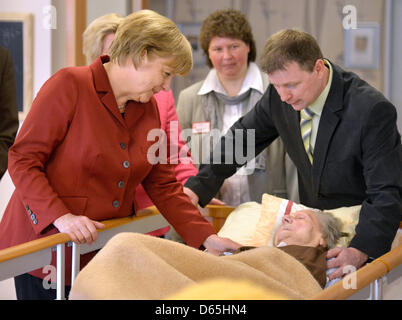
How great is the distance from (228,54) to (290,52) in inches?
42.2

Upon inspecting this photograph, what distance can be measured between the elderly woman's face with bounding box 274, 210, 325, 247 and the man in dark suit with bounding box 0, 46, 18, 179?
128 cm

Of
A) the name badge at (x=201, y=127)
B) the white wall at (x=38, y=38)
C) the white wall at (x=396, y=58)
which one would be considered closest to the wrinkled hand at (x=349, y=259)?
the name badge at (x=201, y=127)

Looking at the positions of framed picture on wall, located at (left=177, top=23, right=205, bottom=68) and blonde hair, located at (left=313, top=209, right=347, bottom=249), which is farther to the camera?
framed picture on wall, located at (left=177, top=23, right=205, bottom=68)

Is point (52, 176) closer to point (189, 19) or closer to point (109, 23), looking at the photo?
point (109, 23)

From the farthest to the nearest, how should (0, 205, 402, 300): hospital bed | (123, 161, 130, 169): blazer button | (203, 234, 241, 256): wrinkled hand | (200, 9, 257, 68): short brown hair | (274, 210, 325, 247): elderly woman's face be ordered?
(200, 9, 257, 68): short brown hair < (274, 210, 325, 247): elderly woman's face < (203, 234, 241, 256): wrinkled hand < (123, 161, 130, 169): blazer button < (0, 205, 402, 300): hospital bed

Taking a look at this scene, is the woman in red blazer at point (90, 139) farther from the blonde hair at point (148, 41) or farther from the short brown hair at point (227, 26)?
the short brown hair at point (227, 26)

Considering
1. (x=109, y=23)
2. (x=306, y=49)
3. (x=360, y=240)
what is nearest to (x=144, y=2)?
(x=109, y=23)

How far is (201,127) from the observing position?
343 centimetres

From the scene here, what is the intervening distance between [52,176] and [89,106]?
268 mm

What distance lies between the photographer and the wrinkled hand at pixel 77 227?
1999mm

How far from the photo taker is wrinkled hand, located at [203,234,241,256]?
238cm

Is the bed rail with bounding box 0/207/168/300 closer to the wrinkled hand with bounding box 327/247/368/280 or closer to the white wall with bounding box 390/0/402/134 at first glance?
the wrinkled hand with bounding box 327/247/368/280

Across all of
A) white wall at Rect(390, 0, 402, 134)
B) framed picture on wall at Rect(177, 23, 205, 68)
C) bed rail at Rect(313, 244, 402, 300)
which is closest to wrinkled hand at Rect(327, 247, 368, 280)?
bed rail at Rect(313, 244, 402, 300)

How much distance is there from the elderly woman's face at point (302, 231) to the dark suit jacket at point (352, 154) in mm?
170
